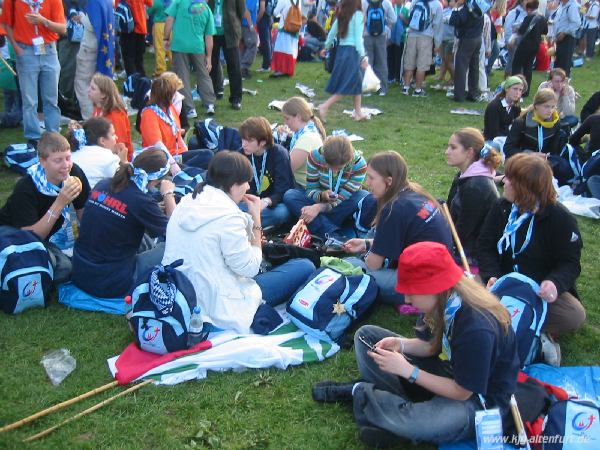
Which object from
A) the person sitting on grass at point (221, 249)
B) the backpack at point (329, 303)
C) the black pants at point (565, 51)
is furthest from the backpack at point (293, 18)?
the backpack at point (329, 303)

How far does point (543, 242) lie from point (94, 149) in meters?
4.00

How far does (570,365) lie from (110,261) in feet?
11.4

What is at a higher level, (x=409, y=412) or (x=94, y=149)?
(x=94, y=149)

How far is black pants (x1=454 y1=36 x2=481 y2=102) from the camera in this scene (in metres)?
11.7

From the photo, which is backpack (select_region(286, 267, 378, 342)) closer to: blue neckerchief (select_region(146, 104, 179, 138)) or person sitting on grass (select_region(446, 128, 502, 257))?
person sitting on grass (select_region(446, 128, 502, 257))

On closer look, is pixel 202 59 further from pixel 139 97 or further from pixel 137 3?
pixel 139 97

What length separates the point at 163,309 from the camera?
410 centimetres

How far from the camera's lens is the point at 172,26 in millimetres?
10055

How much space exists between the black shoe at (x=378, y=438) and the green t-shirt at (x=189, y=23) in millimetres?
7835

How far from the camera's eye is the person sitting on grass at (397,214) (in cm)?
442

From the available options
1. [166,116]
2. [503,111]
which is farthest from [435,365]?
[503,111]

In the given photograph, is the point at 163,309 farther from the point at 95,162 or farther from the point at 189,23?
the point at 189,23

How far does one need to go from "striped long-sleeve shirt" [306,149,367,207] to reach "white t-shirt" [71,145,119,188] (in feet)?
6.18

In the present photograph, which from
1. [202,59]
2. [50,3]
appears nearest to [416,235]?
[50,3]
